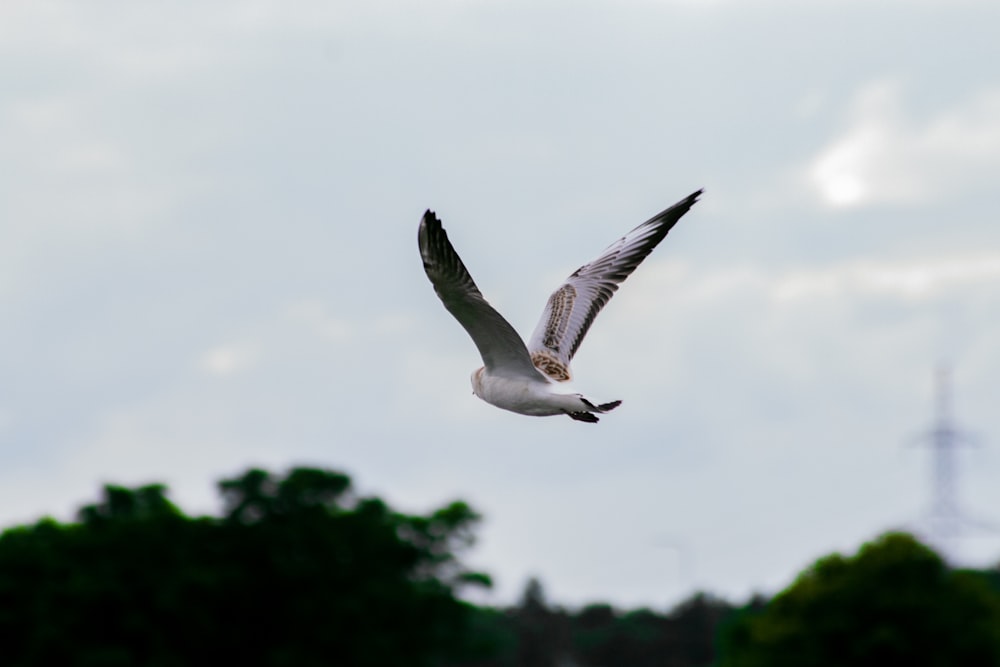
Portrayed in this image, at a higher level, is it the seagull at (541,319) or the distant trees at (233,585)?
the distant trees at (233,585)

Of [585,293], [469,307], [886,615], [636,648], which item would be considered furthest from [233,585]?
[636,648]

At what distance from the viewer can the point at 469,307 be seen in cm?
2145

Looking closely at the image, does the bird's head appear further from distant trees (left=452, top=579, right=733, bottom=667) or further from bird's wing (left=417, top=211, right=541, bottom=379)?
distant trees (left=452, top=579, right=733, bottom=667)

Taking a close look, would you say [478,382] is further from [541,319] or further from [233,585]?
[233,585]

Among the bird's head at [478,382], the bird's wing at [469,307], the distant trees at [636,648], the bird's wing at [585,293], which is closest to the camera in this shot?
the bird's wing at [469,307]

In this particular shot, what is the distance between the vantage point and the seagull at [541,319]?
21094 mm

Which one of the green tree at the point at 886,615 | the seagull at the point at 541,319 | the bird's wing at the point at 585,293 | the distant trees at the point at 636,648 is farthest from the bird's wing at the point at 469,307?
the distant trees at the point at 636,648

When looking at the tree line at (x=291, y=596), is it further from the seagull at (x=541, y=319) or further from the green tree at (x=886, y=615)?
the seagull at (x=541, y=319)

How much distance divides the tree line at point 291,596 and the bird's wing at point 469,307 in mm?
68319

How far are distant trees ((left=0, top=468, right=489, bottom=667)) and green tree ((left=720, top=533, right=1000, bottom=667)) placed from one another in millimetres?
18798

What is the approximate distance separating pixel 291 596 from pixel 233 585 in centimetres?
294

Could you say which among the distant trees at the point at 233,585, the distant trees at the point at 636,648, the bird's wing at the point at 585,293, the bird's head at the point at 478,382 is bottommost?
the bird's head at the point at 478,382

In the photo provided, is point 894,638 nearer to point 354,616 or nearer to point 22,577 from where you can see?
point 354,616

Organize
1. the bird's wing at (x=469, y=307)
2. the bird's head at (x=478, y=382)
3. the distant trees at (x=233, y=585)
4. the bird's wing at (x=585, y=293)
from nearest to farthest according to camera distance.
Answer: the bird's wing at (x=469, y=307) → the bird's head at (x=478, y=382) → the bird's wing at (x=585, y=293) → the distant trees at (x=233, y=585)
